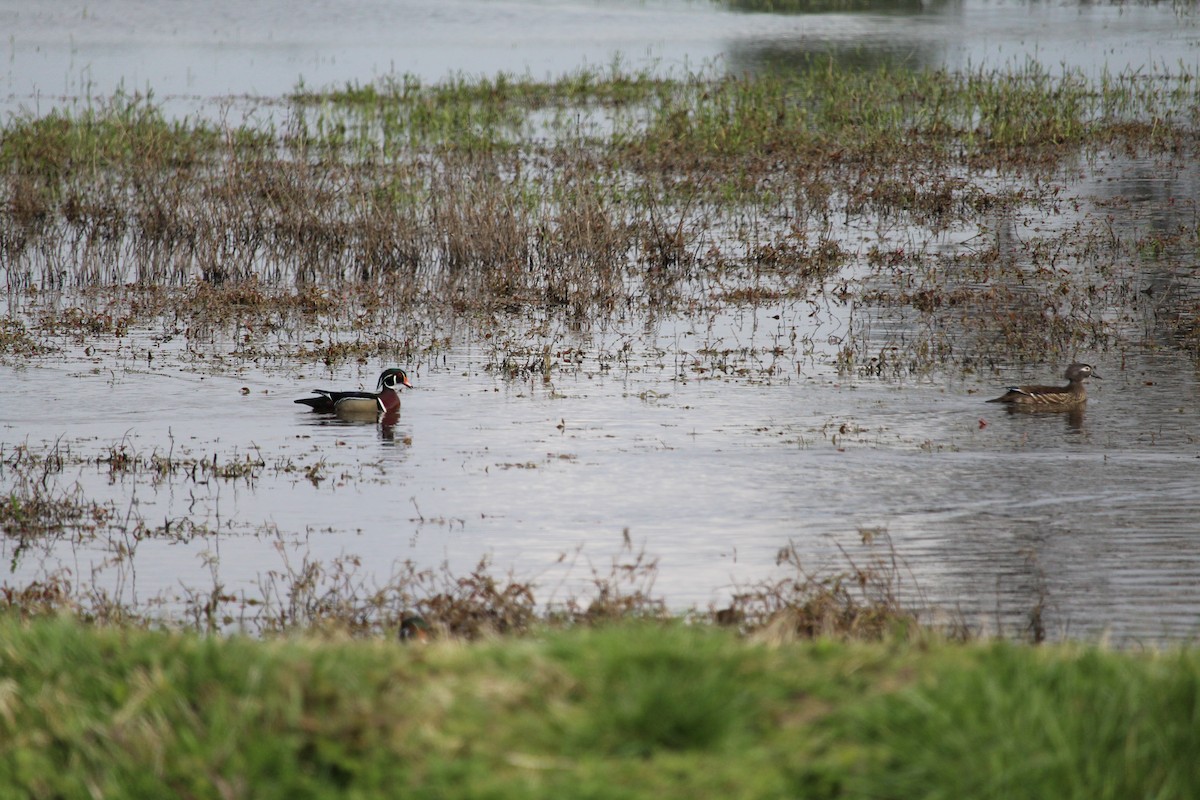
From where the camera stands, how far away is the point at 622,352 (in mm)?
16531

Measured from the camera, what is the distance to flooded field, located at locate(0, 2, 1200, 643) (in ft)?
31.1

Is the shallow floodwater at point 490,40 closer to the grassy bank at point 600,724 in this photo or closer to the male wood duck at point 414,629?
the male wood duck at point 414,629

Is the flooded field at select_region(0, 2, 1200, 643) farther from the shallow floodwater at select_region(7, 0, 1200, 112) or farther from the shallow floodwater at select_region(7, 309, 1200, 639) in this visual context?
the shallow floodwater at select_region(7, 0, 1200, 112)

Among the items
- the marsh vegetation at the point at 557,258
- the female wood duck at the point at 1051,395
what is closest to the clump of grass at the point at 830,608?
the marsh vegetation at the point at 557,258

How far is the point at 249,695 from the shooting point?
14.8 feet

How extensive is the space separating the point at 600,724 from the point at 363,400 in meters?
9.74

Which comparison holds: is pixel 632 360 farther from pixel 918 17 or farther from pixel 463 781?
pixel 918 17

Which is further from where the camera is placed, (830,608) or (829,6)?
(829,6)

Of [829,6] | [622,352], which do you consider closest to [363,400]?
[622,352]

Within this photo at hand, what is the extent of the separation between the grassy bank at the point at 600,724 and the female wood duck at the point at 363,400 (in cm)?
905

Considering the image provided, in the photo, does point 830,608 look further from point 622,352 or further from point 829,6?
point 829,6

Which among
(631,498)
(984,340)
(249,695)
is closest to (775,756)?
(249,695)

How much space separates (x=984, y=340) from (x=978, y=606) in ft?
28.6

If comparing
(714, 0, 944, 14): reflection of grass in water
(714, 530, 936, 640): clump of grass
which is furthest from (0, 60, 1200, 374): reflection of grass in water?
(714, 0, 944, 14): reflection of grass in water
